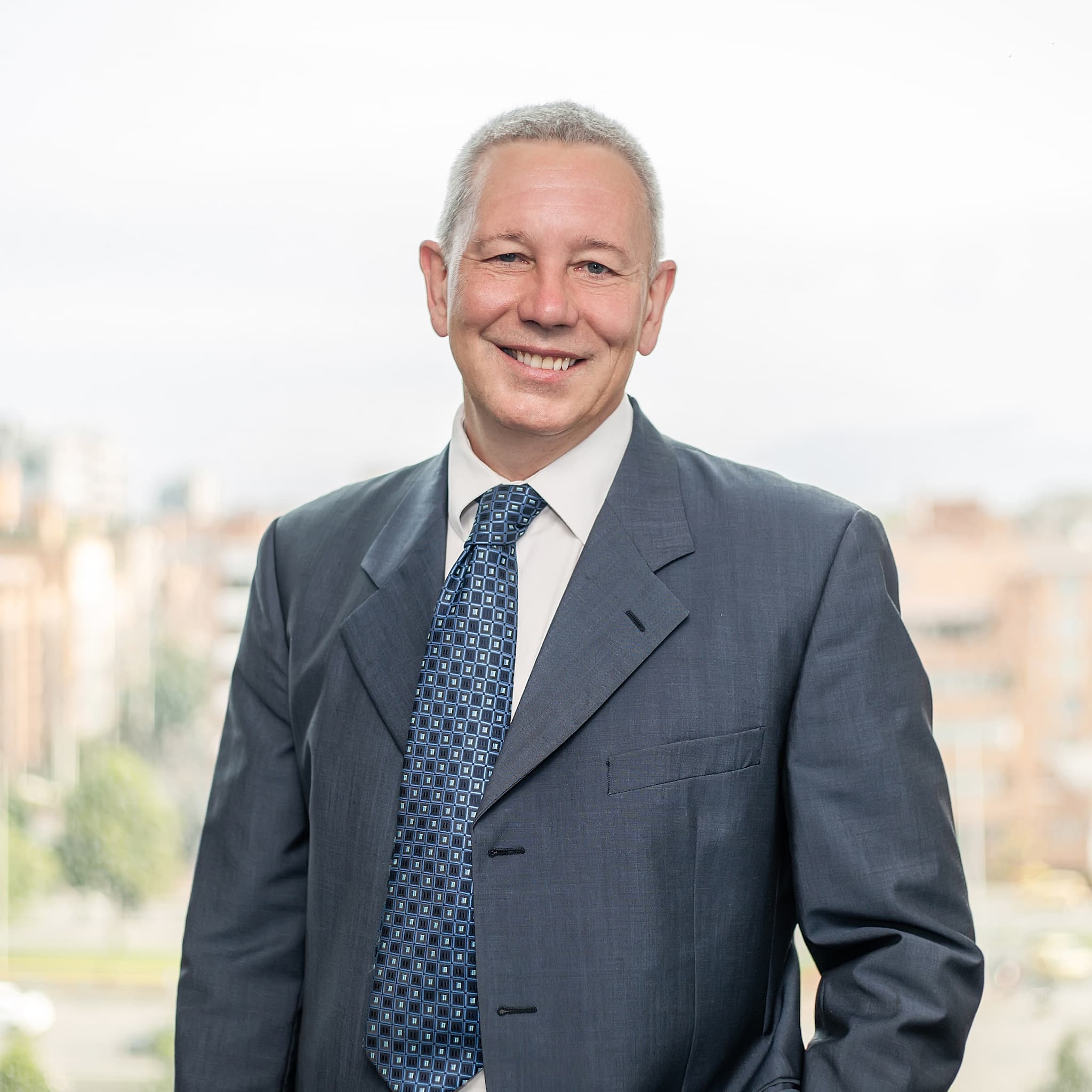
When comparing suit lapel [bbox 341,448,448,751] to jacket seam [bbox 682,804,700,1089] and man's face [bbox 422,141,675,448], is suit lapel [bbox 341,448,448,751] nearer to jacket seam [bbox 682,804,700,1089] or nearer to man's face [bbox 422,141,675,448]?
man's face [bbox 422,141,675,448]

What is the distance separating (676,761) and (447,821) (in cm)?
25

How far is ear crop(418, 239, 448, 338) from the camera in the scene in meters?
1.48

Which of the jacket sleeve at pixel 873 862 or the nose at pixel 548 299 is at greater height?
the nose at pixel 548 299

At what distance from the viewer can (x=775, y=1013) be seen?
137cm

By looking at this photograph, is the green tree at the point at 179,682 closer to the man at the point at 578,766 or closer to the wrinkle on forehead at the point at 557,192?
the man at the point at 578,766

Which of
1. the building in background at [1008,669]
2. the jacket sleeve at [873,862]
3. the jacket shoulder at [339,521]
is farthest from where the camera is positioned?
the building in background at [1008,669]

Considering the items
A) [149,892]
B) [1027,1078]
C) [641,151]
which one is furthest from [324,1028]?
[1027,1078]

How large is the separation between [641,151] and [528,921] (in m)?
0.84

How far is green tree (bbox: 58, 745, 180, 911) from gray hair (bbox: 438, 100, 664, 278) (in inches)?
68.0

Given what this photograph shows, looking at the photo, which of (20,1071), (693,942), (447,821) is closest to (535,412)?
(447,821)

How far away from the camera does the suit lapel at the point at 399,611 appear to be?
1391 mm

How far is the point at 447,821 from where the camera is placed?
132 cm

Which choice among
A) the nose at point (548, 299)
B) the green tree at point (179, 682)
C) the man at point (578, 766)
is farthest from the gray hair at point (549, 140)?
the green tree at point (179, 682)

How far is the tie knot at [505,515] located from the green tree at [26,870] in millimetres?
1846
